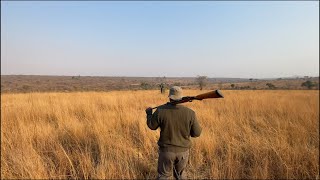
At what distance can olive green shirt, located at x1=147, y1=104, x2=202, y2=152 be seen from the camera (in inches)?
130

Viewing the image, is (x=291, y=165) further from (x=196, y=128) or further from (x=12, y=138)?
(x=12, y=138)

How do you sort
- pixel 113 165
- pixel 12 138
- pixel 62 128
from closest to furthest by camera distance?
pixel 113 165 → pixel 12 138 → pixel 62 128

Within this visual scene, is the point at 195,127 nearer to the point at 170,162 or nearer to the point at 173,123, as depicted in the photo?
the point at 173,123

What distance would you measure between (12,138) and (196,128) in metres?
4.35

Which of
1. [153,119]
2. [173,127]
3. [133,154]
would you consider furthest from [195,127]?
[133,154]

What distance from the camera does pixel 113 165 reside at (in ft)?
13.6

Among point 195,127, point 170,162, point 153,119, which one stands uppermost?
point 153,119

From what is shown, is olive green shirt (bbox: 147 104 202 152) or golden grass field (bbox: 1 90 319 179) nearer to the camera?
olive green shirt (bbox: 147 104 202 152)

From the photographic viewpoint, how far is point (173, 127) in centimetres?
330

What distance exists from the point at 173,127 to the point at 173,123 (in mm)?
52

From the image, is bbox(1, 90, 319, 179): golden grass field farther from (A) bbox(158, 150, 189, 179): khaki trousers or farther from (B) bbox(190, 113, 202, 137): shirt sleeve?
(B) bbox(190, 113, 202, 137): shirt sleeve

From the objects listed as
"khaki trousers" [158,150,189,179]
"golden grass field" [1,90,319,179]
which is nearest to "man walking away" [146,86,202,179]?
"khaki trousers" [158,150,189,179]

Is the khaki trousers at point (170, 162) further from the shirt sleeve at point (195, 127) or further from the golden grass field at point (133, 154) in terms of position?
the golden grass field at point (133, 154)

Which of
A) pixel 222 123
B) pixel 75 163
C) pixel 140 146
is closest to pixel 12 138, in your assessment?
pixel 75 163
